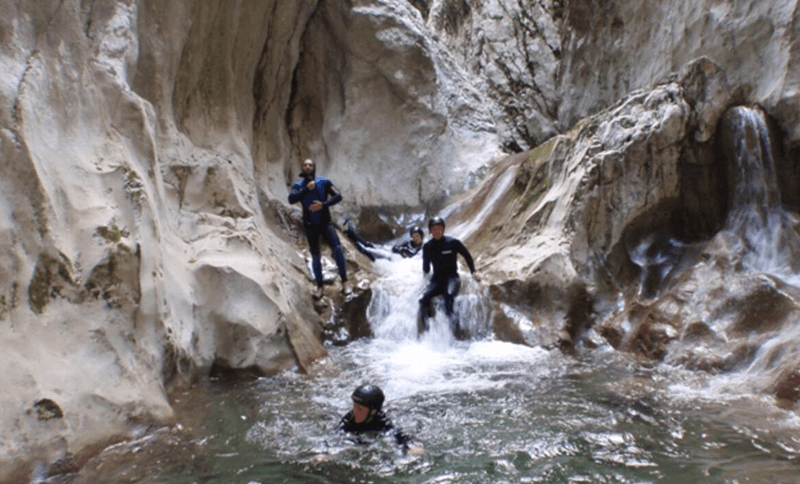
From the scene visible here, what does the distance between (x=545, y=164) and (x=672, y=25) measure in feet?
12.2

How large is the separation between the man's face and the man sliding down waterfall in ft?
11.8

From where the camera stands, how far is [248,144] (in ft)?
31.0

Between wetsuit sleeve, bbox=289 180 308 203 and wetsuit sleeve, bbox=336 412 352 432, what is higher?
wetsuit sleeve, bbox=289 180 308 203

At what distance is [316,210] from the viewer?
330 inches

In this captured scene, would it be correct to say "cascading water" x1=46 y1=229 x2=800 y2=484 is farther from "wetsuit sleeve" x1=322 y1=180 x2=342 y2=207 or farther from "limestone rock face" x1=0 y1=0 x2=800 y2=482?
"wetsuit sleeve" x1=322 y1=180 x2=342 y2=207

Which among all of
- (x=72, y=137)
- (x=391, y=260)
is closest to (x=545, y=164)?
(x=391, y=260)

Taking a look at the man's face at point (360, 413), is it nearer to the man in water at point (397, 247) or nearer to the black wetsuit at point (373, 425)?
the black wetsuit at point (373, 425)

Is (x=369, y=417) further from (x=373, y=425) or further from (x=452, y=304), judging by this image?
(x=452, y=304)

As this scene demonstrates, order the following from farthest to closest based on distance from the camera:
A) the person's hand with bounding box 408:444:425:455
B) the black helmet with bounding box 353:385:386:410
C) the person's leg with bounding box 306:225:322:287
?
the person's leg with bounding box 306:225:322:287 → the black helmet with bounding box 353:385:386:410 → the person's hand with bounding box 408:444:425:455

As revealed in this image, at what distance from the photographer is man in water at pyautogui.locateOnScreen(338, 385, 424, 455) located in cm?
418

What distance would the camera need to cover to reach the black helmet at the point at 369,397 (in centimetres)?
418

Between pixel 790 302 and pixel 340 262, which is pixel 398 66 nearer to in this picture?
pixel 340 262

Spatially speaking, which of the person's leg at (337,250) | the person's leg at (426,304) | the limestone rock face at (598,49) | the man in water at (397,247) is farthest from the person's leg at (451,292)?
the limestone rock face at (598,49)

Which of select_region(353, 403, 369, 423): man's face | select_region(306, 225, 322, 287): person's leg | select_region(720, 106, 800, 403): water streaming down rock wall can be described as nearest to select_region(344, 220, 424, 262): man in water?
select_region(306, 225, 322, 287): person's leg
